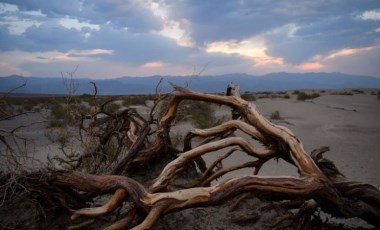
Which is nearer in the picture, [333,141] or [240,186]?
[240,186]

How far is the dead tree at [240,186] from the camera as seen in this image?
9.41ft

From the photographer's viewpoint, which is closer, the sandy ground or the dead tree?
the dead tree

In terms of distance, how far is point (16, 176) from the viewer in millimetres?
3266

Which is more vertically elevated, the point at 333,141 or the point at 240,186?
the point at 240,186

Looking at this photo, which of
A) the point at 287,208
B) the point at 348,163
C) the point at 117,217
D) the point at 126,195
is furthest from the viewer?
the point at 348,163

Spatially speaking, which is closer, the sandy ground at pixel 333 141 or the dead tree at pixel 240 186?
the dead tree at pixel 240 186

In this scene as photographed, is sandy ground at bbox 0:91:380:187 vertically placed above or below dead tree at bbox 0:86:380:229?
below

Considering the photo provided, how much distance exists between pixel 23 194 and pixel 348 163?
22.0 feet

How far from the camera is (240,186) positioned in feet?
9.66

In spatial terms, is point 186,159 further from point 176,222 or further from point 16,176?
point 16,176

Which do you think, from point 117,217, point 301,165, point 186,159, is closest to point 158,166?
point 186,159

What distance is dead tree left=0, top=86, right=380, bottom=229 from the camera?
2.87 meters

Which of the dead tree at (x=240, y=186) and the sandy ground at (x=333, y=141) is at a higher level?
the dead tree at (x=240, y=186)

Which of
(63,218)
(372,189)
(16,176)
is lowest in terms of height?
(63,218)
